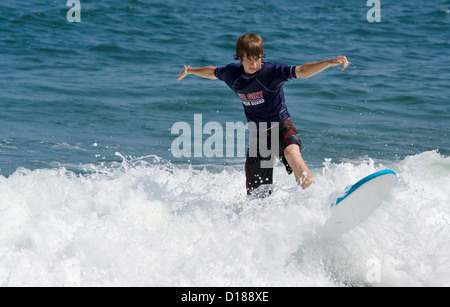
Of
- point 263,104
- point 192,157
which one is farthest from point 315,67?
point 192,157

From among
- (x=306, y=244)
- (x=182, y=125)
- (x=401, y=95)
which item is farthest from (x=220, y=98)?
(x=306, y=244)

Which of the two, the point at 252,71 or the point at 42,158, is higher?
the point at 252,71

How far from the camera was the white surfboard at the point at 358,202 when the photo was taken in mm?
4715

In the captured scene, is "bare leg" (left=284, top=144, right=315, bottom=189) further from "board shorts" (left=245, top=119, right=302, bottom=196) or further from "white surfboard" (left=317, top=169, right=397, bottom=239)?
"white surfboard" (left=317, top=169, right=397, bottom=239)

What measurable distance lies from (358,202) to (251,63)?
1523mm

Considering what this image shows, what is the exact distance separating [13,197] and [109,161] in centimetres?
228

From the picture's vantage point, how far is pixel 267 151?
18.6ft

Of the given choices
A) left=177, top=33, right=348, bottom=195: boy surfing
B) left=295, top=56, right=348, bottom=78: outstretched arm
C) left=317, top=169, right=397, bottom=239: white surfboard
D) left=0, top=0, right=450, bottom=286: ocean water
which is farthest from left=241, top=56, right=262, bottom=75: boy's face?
left=317, top=169, right=397, bottom=239: white surfboard

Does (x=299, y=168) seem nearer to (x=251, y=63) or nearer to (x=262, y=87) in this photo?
(x=262, y=87)

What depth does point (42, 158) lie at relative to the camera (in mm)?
8094

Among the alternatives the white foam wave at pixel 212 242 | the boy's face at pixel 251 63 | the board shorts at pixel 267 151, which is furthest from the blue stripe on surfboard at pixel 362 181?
the boy's face at pixel 251 63
